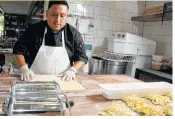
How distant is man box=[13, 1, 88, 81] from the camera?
1.59 meters

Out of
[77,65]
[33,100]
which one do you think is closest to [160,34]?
[77,65]

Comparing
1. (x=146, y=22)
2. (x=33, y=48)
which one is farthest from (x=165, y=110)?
(x=146, y=22)

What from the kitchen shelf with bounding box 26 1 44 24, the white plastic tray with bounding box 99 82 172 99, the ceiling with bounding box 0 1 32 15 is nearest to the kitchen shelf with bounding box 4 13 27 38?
the ceiling with bounding box 0 1 32 15

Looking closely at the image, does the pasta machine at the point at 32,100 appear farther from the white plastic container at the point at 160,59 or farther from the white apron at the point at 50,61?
the white plastic container at the point at 160,59

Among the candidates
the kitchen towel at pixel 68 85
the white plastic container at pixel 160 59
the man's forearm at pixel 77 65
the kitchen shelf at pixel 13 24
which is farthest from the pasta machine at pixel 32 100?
the kitchen shelf at pixel 13 24

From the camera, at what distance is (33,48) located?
1.67 metres

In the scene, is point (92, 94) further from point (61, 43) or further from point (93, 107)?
point (61, 43)

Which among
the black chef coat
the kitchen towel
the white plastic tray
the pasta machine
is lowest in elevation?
the kitchen towel

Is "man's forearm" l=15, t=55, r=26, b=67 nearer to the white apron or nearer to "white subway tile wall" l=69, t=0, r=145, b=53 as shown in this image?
the white apron

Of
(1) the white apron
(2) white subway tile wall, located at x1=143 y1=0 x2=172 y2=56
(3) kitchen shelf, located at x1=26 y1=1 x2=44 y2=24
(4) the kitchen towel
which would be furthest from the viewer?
(3) kitchen shelf, located at x1=26 y1=1 x2=44 y2=24

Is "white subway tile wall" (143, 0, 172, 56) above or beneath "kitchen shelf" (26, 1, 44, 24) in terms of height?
beneath

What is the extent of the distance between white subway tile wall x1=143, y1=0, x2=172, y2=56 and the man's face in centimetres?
167

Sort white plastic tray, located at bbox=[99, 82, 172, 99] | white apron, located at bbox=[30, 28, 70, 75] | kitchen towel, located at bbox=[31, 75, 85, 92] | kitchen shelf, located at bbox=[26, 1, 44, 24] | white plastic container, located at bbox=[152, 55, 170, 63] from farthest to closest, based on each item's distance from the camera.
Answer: kitchen shelf, located at bbox=[26, 1, 44, 24], white plastic container, located at bbox=[152, 55, 170, 63], white apron, located at bbox=[30, 28, 70, 75], kitchen towel, located at bbox=[31, 75, 85, 92], white plastic tray, located at bbox=[99, 82, 172, 99]

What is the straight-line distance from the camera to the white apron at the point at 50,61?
1.60 meters
